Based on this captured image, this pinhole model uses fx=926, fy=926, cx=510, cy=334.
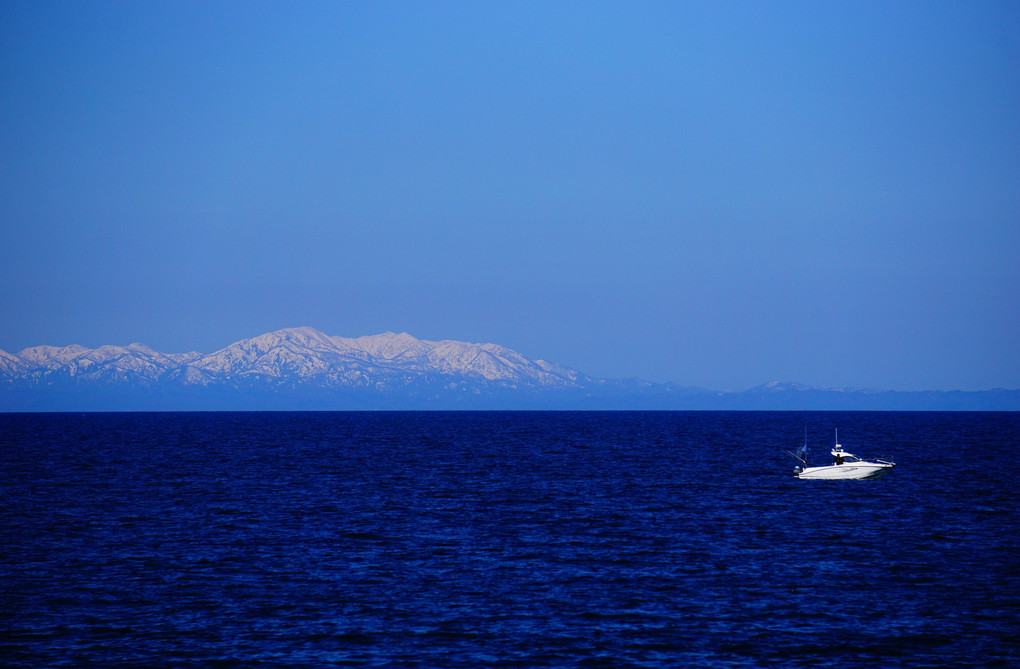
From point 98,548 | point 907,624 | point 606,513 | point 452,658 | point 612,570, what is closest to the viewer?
point 452,658

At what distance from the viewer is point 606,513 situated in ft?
204

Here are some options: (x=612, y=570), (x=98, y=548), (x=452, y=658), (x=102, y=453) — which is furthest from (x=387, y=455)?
(x=452, y=658)

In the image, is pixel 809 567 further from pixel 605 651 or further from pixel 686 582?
pixel 605 651

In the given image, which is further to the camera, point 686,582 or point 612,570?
point 612,570

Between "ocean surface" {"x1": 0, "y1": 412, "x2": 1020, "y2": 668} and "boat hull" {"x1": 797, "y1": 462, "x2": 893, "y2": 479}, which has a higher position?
"boat hull" {"x1": 797, "y1": 462, "x2": 893, "y2": 479}

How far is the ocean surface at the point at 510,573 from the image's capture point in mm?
31188

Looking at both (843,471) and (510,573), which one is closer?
(510,573)

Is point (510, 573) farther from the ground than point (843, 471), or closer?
closer

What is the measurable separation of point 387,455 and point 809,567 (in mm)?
87241

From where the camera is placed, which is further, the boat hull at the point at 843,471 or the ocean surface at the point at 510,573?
the boat hull at the point at 843,471

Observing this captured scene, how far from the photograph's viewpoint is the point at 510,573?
42.5m

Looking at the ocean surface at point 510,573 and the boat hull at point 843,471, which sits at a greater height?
the boat hull at point 843,471

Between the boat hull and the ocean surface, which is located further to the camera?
the boat hull

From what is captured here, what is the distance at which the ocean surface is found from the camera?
31.2m
